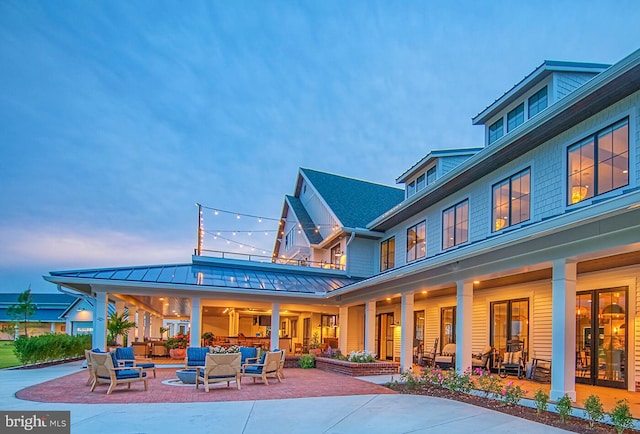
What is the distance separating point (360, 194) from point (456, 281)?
47.3 ft

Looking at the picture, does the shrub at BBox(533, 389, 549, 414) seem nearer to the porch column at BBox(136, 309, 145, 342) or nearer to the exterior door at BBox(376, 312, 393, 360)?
the exterior door at BBox(376, 312, 393, 360)

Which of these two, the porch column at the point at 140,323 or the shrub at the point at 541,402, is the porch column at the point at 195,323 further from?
the shrub at the point at 541,402

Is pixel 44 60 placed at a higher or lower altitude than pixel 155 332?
higher

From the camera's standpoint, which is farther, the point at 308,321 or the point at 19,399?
the point at 308,321

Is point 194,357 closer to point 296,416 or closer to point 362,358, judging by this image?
point 362,358

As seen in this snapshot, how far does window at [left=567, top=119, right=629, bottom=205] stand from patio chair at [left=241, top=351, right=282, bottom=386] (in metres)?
8.03

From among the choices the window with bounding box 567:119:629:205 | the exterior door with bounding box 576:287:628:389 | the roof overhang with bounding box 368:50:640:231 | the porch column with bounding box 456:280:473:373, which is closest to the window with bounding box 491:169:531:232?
the roof overhang with bounding box 368:50:640:231

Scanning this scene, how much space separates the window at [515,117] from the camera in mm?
12352

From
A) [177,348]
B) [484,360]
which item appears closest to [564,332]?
[484,360]

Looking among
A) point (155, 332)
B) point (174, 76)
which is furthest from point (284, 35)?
point (155, 332)

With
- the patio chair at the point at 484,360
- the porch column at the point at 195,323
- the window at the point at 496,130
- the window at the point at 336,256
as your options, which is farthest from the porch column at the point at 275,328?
the window at the point at 496,130

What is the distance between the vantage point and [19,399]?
912cm

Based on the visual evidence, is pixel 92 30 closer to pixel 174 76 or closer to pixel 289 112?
pixel 174 76

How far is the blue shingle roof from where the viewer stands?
75.3 ft
